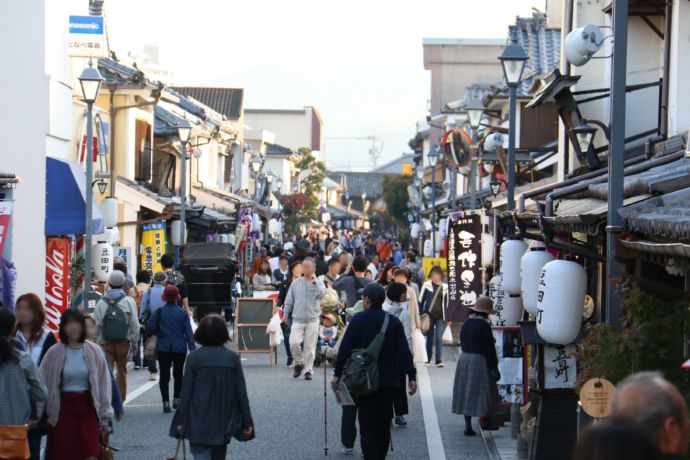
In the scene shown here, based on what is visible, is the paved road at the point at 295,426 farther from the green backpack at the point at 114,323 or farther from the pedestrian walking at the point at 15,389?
the pedestrian walking at the point at 15,389

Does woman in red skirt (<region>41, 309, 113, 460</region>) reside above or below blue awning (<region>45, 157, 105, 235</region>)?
below

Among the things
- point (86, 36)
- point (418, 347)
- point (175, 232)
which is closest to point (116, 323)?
point (418, 347)

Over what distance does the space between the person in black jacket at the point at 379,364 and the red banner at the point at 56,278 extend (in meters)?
9.97

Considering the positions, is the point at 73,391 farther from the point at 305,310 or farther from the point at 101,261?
the point at 101,261

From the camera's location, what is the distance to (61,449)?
9.09 metres

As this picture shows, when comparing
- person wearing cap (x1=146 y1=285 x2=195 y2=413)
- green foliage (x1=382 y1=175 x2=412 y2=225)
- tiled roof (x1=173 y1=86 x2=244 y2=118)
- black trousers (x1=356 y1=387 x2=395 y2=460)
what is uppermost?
tiled roof (x1=173 y1=86 x2=244 y2=118)

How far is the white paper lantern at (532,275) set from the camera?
12.3 metres

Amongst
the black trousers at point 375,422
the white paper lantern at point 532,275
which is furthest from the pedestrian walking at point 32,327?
the white paper lantern at point 532,275

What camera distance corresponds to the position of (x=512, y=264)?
14492mm

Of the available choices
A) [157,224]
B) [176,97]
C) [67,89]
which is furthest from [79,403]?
[176,97]

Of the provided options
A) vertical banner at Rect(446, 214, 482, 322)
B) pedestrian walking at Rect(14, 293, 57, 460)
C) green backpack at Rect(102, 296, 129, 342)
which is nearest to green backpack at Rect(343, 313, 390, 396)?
pedestrian walking at Rect(14, 293, 57, 460)

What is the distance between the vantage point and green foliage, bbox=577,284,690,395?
7566mm

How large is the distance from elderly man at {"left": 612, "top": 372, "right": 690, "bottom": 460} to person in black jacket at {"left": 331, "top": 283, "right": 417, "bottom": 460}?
6.71 meters

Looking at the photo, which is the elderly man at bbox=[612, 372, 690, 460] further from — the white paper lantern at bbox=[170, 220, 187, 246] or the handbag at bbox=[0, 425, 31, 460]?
the white paper lantern at bbox=[170, 220, 187, 246]
